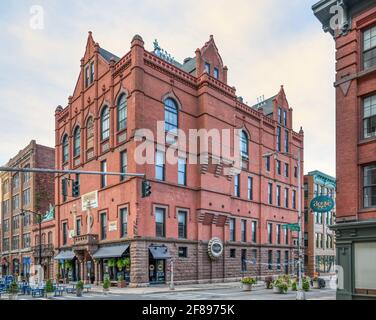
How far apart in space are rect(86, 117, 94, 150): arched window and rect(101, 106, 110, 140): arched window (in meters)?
2.21

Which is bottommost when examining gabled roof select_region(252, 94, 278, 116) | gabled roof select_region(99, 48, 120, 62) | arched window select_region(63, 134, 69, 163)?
arched window select_region(63, 134, 69, 163)

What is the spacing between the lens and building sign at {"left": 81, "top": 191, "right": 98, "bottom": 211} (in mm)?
39438

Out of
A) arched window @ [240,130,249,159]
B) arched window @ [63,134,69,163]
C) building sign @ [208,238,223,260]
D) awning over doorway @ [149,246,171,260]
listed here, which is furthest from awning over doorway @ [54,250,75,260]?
arched window @ [240,130,249,159]

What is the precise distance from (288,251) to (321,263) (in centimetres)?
1502

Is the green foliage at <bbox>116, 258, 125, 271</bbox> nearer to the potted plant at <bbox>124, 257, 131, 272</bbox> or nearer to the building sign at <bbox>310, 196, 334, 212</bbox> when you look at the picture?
the potted plant at <bbox>124, 257, 131, 272</bbox>

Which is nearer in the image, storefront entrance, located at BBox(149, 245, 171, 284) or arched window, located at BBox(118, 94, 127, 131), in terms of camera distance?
storefront entrance, located at BBox(149, 245, 171, 284)

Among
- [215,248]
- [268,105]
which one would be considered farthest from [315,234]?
[215,248]

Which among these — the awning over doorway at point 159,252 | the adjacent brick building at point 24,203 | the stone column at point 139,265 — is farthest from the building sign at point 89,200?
the adjacent brick building at point 24,203

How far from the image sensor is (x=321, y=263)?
65.2m

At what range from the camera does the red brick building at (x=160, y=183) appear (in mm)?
34500

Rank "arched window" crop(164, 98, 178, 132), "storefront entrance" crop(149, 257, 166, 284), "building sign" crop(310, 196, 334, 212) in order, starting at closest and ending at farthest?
1. "building sign" crop(310, 196, 334, 212)
2. "storefront entrance" crop(149, 257, 166, 284)
3. "arched window" crop(164, 98, 178, 132)

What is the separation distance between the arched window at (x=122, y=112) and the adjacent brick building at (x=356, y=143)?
21012 mm

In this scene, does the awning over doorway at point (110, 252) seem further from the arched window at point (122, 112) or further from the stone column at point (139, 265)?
the arched window at point (122, 112)
